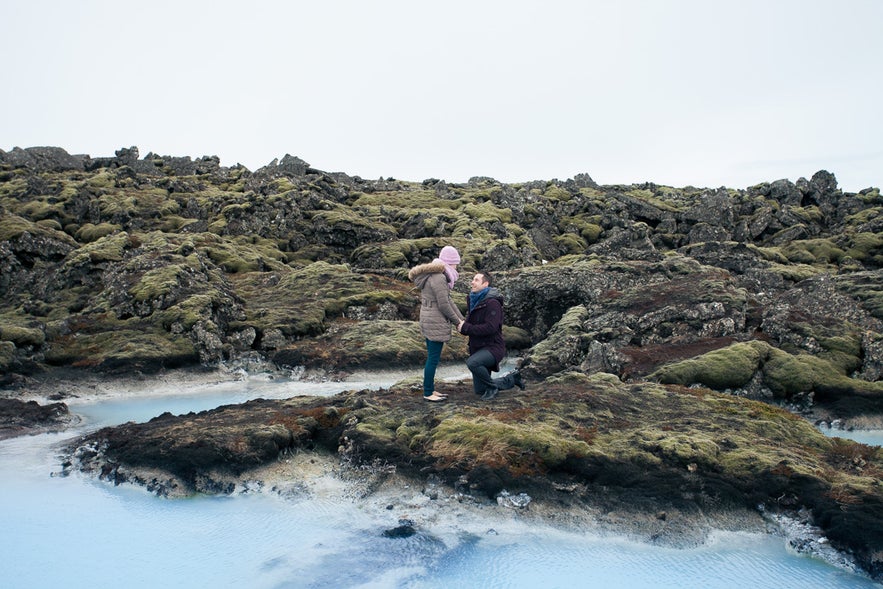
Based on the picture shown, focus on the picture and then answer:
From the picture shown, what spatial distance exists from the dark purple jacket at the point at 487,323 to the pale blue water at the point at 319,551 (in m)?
4.92

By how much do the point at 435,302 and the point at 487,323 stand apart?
1.49 m

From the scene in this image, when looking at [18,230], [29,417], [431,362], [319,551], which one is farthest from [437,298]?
[18,230]

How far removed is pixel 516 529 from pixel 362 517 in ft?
9.82

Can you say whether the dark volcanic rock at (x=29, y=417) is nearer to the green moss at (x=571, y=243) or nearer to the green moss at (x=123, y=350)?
the green moss at (x=123, y=350)

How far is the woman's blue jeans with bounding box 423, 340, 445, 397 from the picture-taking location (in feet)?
53.3

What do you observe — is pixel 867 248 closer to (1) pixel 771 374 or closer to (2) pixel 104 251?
(1) pixel 771 374

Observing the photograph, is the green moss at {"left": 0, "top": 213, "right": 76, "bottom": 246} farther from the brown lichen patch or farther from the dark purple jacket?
the brown lichen patch

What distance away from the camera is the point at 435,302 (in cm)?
1605

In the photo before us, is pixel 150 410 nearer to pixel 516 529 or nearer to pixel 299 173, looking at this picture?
pixel 516 529

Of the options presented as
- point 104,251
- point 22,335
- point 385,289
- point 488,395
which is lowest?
point 22,335

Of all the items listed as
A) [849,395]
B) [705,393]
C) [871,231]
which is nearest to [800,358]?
[849,395]

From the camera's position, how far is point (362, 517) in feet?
39.3

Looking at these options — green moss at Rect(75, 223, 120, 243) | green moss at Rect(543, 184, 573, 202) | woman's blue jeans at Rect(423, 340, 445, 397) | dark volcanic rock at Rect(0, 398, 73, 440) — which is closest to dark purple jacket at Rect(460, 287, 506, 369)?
woman's blue jeans at Rect(423, 340, 445, 397)

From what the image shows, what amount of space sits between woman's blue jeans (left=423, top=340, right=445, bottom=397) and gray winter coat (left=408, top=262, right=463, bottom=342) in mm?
205
